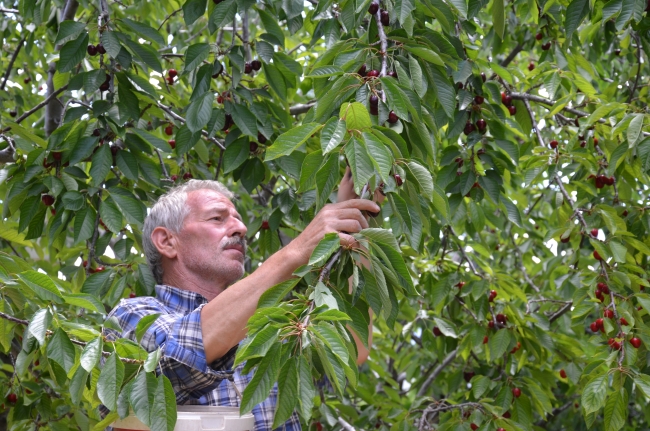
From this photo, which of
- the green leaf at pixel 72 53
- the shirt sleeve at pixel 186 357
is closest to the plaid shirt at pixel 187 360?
the shirt sleeve at pixel 186 357

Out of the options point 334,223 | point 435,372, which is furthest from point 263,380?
point 435,372

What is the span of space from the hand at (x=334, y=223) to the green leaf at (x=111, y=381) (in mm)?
486

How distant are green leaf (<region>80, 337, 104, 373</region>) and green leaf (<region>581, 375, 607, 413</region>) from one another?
1460mm

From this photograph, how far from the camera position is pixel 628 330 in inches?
106

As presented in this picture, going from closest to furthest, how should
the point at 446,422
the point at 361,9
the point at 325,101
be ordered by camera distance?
the point at 325,101 < the point at 361,9 < the point at 446,422

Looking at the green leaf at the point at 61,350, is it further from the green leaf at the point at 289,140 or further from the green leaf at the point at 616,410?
the green leaf at the point at 616,410

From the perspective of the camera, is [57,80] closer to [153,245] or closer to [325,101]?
[153,245]

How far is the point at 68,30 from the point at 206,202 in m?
0.75

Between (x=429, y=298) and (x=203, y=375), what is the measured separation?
1.84 meters

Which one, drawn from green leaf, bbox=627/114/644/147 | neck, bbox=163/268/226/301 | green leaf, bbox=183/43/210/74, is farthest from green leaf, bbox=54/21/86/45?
green leaf, bbox=627/114/644/147

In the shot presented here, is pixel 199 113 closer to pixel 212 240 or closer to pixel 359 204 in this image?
pixel 212 240

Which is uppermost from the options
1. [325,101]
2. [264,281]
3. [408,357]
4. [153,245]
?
[325,101]

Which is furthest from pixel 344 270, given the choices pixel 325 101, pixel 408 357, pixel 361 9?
pixel 408 357

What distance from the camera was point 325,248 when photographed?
1.64 metres
